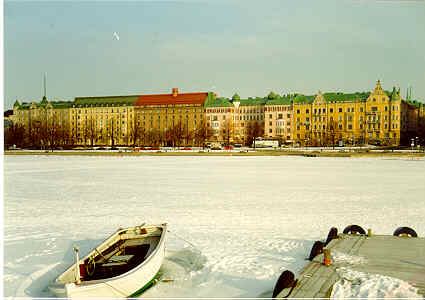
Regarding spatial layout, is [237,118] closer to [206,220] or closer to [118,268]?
[206,220]

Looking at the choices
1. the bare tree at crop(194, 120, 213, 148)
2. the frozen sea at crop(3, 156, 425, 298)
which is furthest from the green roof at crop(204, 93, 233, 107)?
the frozen sea at crop(3, 156, 425, 298)

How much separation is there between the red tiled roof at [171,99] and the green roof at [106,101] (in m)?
3.70

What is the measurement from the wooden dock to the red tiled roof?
5437 inches

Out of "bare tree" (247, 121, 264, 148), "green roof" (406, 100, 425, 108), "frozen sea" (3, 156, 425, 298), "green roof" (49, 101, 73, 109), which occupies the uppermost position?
"green roof" (49, 101, 73, 109)

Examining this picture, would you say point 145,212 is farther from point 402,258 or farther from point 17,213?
point 402,258

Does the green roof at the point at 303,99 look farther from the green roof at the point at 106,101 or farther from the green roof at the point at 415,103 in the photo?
the green roof at the point at 106,101

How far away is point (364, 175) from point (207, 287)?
25898mm

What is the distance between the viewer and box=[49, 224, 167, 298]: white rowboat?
8.33 metres

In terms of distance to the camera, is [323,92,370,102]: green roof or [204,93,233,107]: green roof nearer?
[323,92,370,102]: green roof

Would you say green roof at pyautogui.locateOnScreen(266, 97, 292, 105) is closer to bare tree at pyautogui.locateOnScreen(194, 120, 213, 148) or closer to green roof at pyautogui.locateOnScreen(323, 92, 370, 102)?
green roof at pyautogui.locateOnScreen(323, 92, 370, 102)

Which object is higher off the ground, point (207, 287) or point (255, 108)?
point (255, 108)

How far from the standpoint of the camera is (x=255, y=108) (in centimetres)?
14338

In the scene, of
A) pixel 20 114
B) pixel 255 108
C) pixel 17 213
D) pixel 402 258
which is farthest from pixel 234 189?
pixel 20 114

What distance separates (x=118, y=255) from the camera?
36.6 feet
